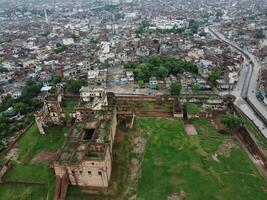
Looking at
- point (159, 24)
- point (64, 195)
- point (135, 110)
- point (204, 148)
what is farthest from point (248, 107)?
point (159, 24)

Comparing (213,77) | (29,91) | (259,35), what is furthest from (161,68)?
(259,35)

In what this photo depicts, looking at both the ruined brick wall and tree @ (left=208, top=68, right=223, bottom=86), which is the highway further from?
the ruined brick wall

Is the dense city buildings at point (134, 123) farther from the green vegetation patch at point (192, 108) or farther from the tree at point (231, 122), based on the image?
the green vegetation patch at point (192, 108)

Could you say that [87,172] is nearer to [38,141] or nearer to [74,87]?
[38,141]

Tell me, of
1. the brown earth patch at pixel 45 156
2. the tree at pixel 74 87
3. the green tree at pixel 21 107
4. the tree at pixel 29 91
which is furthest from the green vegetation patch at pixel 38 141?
the tree at pixel 74 87

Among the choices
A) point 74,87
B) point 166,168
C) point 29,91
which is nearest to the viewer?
point 166,168

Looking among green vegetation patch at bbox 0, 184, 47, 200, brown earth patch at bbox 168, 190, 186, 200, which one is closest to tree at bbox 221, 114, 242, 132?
brown earth patch at bbox 168, 190, 186, 200
